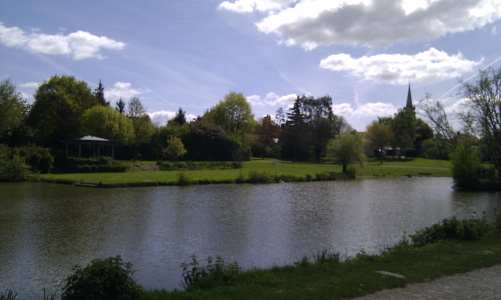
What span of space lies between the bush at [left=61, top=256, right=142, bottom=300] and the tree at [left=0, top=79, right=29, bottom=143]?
36.8 metres

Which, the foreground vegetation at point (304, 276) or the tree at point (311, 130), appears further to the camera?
the tree at point (311, 130)

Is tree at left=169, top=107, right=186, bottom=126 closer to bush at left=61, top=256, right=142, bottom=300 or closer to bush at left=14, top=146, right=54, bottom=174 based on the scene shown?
bush at left=14, top=146, right=54, bottom=174

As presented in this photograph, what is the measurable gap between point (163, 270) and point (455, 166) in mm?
27700

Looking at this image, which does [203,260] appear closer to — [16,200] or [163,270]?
[163,270]

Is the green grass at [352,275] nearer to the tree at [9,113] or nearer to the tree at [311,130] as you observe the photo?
the tree at [9,113]

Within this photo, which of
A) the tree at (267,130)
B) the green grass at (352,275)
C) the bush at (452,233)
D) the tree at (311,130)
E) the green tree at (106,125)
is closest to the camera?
the green grass at (352,275)

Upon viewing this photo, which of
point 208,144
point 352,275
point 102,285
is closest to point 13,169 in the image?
point 208,144

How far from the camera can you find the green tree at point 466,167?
29938mm

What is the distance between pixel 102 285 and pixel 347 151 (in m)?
38.1

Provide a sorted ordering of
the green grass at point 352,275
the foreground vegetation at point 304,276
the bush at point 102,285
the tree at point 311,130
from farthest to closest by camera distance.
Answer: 1. the tree at point 311,130
2. the green grass at point 352,275
3. the foreground vegetation at point 304,276
4. the bush at point 102,285

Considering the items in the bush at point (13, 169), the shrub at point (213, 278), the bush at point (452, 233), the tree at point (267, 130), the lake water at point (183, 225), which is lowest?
the lake water at point (183, 225)

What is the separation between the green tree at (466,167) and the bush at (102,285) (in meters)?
29.7

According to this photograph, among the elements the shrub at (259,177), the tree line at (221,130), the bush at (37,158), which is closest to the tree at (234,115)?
the tree line at (221,130)

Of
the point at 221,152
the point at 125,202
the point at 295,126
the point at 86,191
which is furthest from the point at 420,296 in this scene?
the point at 295,126
